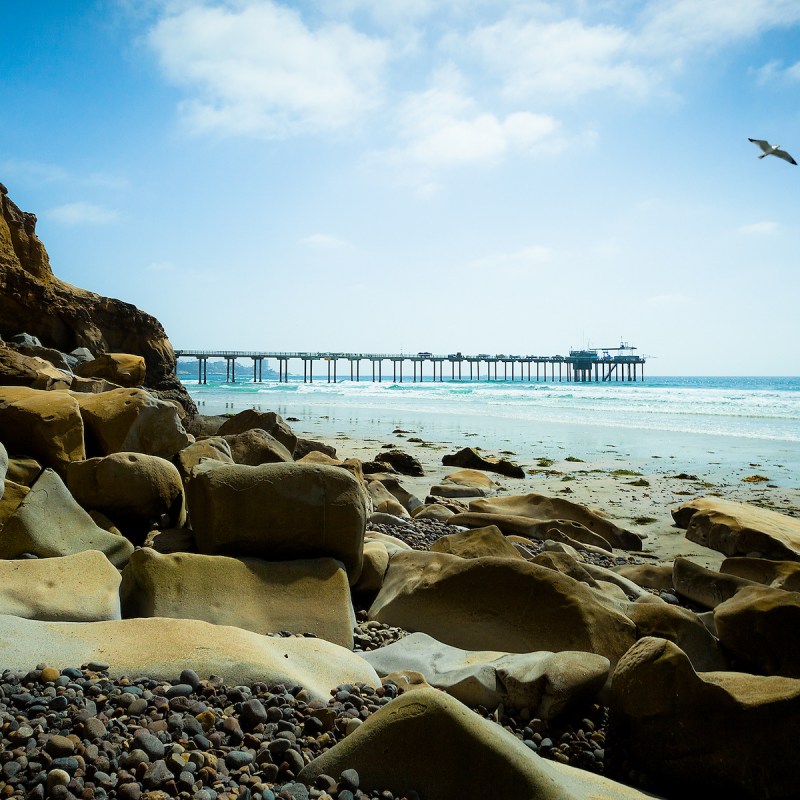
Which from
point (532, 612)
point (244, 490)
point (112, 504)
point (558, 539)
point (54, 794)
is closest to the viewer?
point (54, 794)

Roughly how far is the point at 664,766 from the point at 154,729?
79.2 inches

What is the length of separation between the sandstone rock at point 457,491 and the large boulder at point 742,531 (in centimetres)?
306

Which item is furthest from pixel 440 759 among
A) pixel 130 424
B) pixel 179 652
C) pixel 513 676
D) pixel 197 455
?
pixel 130 424

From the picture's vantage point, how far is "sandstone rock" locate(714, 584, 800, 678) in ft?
12.0

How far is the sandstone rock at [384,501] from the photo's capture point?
304 inches

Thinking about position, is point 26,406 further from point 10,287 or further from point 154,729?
point 10,287

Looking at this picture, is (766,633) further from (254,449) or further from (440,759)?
(254,449)

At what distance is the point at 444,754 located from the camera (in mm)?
2205

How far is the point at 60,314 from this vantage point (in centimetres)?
1805

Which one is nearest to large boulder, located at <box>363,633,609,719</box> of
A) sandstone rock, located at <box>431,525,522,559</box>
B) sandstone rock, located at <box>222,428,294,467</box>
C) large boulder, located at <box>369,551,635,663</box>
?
large boulder, located at <box>369,551,635,663</box>

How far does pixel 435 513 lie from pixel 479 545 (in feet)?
8.38

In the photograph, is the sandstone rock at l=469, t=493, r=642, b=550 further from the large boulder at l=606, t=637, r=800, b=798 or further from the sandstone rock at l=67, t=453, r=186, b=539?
the large boulder at l=606, t=637, r=800, b=798

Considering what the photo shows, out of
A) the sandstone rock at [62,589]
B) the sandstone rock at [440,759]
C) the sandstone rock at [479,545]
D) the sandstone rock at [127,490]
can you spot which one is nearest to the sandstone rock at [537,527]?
the sandstone rock at [479,545]

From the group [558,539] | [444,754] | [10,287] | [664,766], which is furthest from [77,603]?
[10,287]
